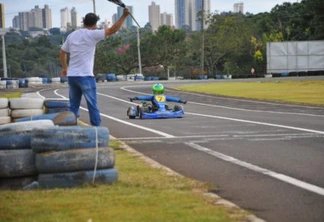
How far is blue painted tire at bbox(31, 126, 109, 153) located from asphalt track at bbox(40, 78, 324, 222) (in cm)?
143

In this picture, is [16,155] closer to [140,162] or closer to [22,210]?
[22,210]

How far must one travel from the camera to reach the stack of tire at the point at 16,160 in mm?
7085

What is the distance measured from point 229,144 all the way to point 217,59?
3788 inches

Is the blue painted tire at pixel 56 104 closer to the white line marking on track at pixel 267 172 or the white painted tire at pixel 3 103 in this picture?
the white painted tire at pixel 3 103

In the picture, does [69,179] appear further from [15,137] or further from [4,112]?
[4,112]

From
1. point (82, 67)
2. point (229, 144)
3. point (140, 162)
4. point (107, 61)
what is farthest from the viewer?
point (107, 61)

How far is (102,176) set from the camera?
714 cm

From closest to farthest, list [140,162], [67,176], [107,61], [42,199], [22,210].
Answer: [22,210], [42,199], [67,176], [140,162], [107,61]

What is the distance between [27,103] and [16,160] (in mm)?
8948

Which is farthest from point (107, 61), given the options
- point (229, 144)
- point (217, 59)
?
point (229, 144)

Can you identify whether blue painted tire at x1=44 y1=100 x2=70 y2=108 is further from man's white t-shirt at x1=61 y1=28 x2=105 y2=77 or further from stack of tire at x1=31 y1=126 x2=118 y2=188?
stack of tire at x1=31 y1=126 x2=118 y2=188

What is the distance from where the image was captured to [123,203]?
6.16 m

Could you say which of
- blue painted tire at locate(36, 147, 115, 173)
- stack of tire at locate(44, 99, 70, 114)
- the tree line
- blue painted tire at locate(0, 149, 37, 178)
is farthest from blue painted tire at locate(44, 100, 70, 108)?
the tree line

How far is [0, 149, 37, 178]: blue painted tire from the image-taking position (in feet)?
23.2
